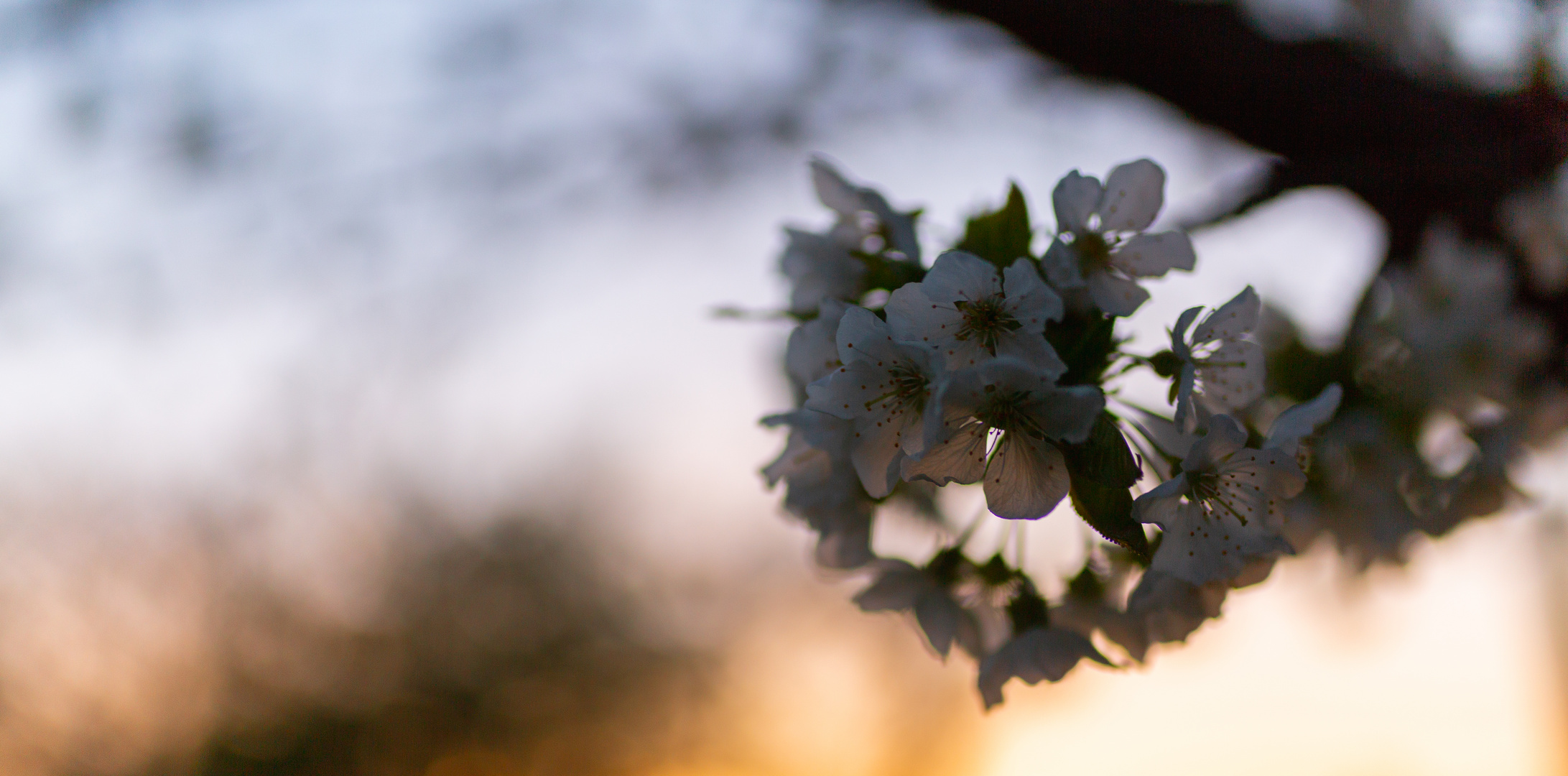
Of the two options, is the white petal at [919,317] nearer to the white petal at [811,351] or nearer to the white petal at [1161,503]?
the white petal at [811,351]

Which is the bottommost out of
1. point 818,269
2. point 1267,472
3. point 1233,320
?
point 1267,472

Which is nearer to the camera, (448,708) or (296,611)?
(296,611)

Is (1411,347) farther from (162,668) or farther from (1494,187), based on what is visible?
(162,668)

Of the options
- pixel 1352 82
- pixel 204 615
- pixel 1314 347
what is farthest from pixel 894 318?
pixel 204 615

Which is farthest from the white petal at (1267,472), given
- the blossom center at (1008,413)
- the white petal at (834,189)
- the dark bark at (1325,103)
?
the dark bark at (1325,103)

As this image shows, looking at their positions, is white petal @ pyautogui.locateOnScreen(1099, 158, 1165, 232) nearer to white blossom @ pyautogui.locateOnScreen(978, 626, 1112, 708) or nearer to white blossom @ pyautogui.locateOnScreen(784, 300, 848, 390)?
white blossom @ pyautogui.locateOnScreen(784, 300, 848, 390)

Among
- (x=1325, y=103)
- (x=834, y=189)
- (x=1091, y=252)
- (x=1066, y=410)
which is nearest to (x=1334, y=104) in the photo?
(x=1325, y=103)

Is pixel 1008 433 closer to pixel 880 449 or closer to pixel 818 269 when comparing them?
pixel 880 449
